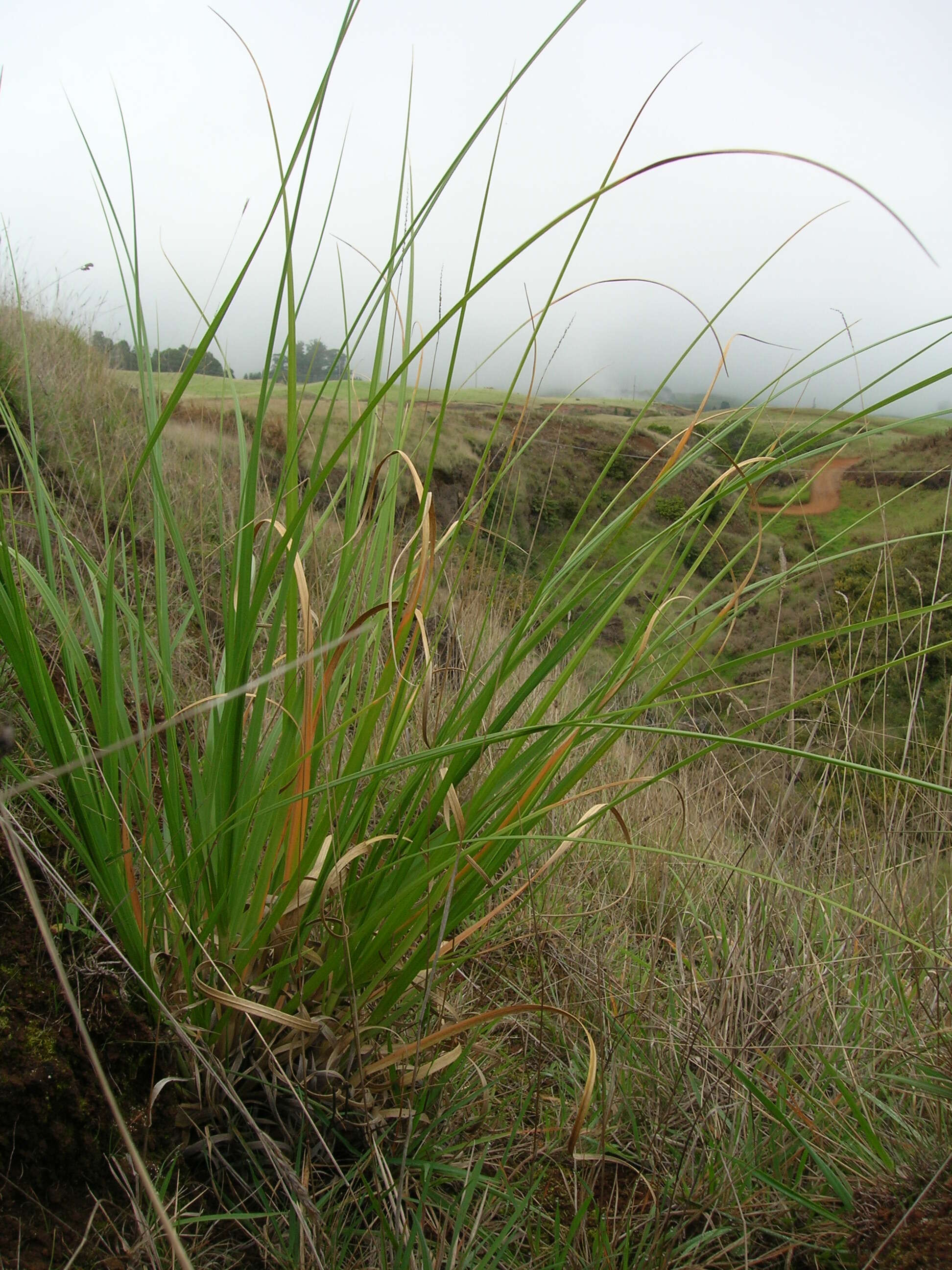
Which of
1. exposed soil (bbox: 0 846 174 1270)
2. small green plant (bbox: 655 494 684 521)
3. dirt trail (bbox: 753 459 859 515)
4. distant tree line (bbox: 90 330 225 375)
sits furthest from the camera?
small green plant (bbox: 655 494 684 521)

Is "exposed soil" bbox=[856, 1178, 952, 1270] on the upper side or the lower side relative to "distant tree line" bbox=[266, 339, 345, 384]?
lower

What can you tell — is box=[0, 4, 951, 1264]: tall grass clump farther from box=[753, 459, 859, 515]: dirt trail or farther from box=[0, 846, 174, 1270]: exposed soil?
box=[753, 459, 859, 515]: dirt trail

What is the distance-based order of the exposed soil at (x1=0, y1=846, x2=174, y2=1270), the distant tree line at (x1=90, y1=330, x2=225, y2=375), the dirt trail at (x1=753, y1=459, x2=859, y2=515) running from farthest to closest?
the dirt trail at (x1=753, y1=459, x2=859, y2=515) < the distant tree line at (x1=90, y1=330, x2=225, y2=375) < the exposed soil at (x1=0, y1=846, x2=174, y2=1270)

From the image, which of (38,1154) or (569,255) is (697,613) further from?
(38,1154)

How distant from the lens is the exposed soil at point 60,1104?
64 centimetres

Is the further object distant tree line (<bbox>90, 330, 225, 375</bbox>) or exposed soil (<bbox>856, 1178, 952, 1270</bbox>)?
distant tree line (<bbox>90, 330, 225, 375</bbox>)

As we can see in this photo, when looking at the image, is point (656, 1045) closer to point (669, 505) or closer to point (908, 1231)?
point (908, 1231)

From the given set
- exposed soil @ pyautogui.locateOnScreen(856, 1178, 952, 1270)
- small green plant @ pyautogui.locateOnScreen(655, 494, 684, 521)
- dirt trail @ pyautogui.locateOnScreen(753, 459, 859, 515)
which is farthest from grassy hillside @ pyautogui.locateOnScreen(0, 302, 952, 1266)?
small green plant @ pyautogui.locateOnScreen(655, 494, 684, 521)

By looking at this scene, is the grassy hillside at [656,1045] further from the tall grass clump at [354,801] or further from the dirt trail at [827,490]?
the dirt trail at [827,490]

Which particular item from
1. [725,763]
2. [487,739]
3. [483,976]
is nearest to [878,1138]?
[483,976]

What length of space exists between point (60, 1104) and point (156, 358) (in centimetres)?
100

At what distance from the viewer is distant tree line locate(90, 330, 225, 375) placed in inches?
46.5

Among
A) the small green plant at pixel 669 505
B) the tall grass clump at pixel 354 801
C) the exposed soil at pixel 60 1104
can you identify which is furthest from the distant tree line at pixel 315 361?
the small green plant at pixel 669 505

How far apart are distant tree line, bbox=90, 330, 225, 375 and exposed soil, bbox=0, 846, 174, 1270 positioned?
2.09 feet
